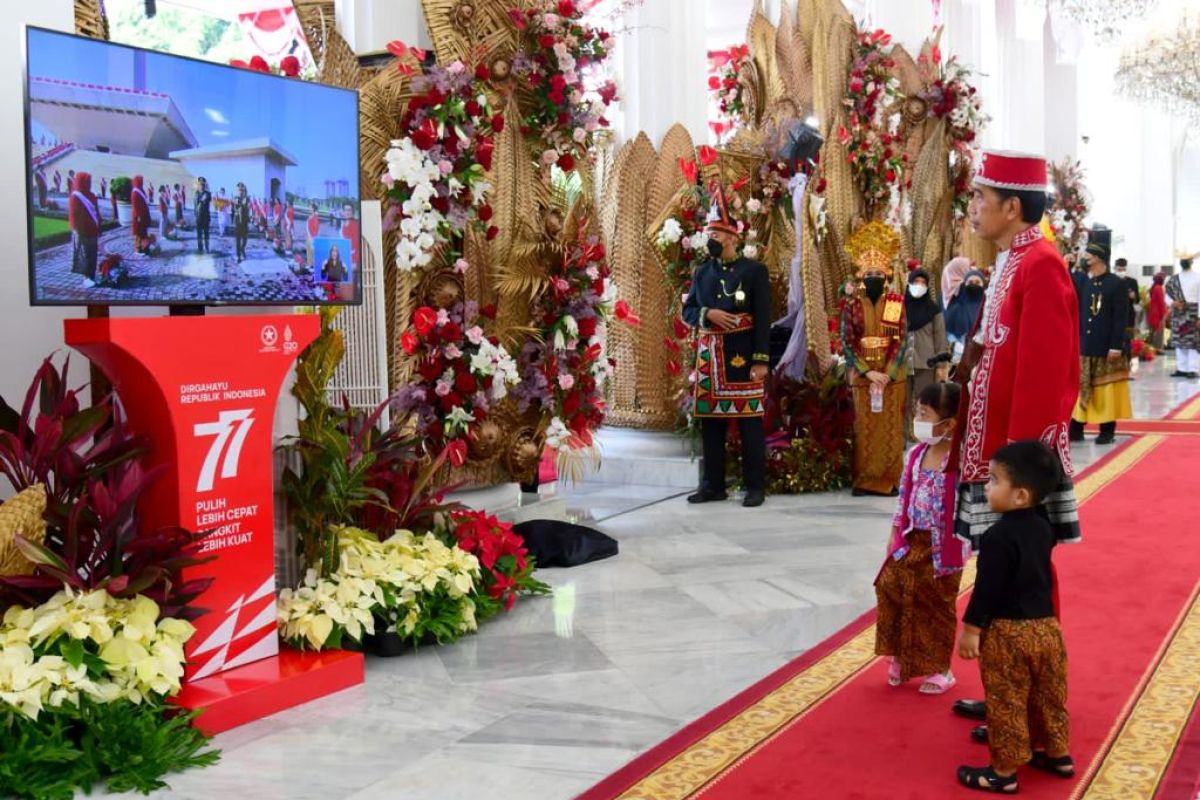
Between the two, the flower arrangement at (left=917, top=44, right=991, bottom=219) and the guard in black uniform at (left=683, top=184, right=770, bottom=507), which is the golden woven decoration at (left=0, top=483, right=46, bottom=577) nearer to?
the guard in black uniform at (left=683, top=184, right=770, bottom=507)

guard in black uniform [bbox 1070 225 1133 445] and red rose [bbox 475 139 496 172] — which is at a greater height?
red rose [bbox 475 139 496 172]

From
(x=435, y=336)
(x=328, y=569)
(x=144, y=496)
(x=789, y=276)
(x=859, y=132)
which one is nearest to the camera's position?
(x=144, y=496)

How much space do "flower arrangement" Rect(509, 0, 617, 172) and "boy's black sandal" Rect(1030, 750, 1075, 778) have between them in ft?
12.7

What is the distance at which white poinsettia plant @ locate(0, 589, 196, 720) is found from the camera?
124 inches

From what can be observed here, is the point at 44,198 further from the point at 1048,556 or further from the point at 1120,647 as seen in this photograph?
the point at 1120,647

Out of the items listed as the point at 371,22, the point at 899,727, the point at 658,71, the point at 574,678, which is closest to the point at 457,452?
the point at 574,678

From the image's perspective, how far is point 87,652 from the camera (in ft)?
10.8

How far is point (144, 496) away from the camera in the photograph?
3695mm

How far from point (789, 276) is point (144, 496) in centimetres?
569

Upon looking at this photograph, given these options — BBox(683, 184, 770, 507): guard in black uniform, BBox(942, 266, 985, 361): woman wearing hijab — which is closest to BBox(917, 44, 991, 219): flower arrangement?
BBox(942, 266, 985, 361): woman wearing hijab

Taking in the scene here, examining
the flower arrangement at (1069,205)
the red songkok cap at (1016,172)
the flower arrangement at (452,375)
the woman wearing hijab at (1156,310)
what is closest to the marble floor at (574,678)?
the flower arrangement at (452,375)

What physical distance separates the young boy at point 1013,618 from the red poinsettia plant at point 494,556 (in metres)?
2.14

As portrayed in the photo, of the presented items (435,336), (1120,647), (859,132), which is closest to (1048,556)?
(1120,647)

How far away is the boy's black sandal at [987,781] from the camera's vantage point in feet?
10.0
